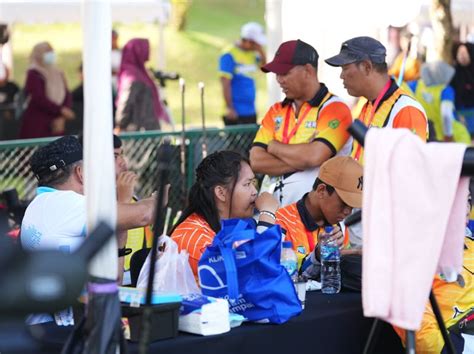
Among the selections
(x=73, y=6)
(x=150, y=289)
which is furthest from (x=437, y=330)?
(x=73, y=6)

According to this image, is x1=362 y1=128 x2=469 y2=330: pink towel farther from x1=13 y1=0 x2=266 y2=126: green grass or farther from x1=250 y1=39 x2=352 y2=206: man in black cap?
x1=13 y1=0 x2=266 y2=126: green grass

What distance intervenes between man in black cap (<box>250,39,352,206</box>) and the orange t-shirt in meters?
1.35

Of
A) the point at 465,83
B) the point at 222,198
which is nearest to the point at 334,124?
the point at 222,198

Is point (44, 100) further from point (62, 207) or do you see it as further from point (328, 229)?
point (62, 207)

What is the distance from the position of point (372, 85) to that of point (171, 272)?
214 cm

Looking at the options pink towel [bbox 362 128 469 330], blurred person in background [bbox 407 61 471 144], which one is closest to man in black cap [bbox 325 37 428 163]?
pink towel [bbox 362 128 469 330]

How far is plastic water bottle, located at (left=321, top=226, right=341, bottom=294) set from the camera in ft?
15.3

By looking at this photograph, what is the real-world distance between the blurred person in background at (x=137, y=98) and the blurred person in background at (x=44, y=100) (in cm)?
82

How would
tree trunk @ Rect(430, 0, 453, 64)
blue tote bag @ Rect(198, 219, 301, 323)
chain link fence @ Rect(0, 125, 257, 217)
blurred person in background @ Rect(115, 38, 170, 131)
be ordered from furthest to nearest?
tree trunk @ Rect(430, 0, 453, 64), blurred person in background @ Rect(115, 38, 170, 131), chain link fence @ Rect(0, 125, 257, 217), blue tote bag @ Rect(198, 219, 301, 323)

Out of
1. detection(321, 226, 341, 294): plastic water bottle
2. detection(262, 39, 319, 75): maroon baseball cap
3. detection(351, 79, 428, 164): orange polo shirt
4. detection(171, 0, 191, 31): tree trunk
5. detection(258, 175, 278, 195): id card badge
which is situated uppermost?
detection(171, 0, 191, 31): tree trunk

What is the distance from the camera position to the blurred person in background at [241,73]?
1147 cm

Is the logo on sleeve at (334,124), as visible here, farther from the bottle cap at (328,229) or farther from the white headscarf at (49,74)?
the white headscarf at (49,74)

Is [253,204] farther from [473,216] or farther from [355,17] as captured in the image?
[355,17]

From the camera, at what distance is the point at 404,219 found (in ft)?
10.3
